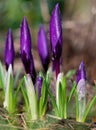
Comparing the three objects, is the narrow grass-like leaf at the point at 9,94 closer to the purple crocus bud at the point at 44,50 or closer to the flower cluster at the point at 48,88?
the flower cluster at the point at 48,88

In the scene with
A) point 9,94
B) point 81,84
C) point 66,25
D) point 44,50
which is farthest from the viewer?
point 66,25

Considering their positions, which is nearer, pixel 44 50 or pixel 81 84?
pixel 81 84

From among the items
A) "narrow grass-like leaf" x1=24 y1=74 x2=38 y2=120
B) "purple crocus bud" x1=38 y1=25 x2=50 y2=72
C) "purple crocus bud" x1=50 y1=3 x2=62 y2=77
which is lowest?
"narrow grass-like leaf" x1=24 y1=74 x2=38 y2=120

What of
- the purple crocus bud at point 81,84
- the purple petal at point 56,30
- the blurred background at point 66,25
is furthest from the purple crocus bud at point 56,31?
the blurred background at point 66,25

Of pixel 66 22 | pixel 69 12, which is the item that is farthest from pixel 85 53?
pixel 69 12

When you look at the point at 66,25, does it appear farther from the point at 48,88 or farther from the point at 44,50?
the point at 48,88

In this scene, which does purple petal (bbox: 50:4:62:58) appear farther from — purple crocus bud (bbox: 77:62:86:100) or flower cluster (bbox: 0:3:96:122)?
purple crocus bud (bbox: 77:62:86:100)

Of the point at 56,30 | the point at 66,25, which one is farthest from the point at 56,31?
the point at 66,25

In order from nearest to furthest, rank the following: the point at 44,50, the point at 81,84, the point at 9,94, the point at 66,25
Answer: the point at 81,84, the point at 9,94, the point at 44,50, the point at 66,25

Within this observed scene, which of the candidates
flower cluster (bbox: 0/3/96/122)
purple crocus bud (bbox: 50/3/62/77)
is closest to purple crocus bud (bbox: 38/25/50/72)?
flower cluster (bbox: 0/3/96/122)
